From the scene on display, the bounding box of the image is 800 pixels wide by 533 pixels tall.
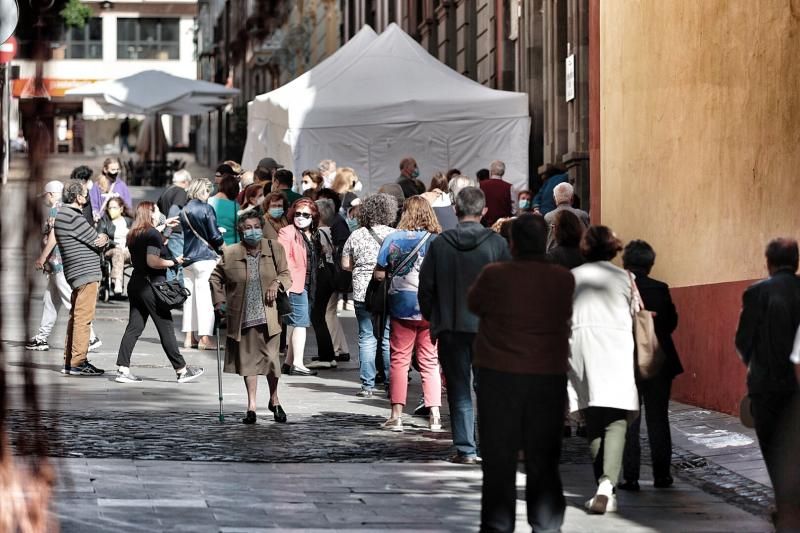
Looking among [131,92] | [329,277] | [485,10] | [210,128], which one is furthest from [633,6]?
[210,128]

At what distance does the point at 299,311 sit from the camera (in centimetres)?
1555

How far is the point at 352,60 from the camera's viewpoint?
23688 millimetres

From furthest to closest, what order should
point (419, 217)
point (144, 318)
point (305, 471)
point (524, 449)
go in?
point (144, 318), point (419, 217), point (305, 471), point (524, 449)

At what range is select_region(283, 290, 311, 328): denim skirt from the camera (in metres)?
15.5

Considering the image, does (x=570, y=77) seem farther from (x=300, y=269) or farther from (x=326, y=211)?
(x=300, y=269)

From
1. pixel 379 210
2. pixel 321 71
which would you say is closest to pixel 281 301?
pixel 379 210

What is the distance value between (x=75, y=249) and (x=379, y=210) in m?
3.27

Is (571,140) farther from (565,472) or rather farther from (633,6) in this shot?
(565,472)

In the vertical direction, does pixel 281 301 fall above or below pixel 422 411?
above

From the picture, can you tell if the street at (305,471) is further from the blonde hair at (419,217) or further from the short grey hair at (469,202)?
the short grey hair at (469,202)

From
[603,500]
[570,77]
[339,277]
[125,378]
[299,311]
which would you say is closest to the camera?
[603,500]

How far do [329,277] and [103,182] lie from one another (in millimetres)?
6761

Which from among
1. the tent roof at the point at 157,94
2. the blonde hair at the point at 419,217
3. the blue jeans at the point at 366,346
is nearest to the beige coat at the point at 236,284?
the blonde hair at the point at 419,217

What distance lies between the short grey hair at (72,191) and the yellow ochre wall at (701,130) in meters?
5.14
